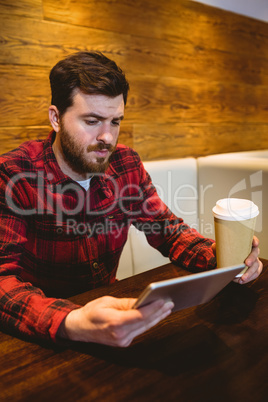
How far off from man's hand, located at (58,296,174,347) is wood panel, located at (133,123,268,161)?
151cm

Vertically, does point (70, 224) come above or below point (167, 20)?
below

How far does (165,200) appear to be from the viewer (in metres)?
1.90

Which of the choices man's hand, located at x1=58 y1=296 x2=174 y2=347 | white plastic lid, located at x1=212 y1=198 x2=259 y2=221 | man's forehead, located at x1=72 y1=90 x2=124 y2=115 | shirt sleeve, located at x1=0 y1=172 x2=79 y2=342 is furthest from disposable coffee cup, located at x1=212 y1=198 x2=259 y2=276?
man's forehead, located at x1=72 y1=90 x2=124 y2=115

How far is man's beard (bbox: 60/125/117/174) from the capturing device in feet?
3.87

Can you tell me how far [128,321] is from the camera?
62 cm

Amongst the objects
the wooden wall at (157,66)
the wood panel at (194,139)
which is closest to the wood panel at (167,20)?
the wooden wall at (157,66)

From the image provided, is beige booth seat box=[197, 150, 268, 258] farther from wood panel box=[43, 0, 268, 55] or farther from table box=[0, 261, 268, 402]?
table box=[0, 261, 268, 402]

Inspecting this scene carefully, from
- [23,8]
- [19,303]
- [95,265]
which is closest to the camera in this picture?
[19,303]

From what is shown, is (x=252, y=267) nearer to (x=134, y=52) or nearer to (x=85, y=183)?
(x=85, y=183)

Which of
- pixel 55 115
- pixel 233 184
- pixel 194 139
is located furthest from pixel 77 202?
pixel 194 139

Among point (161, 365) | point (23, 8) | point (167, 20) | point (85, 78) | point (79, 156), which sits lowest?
point (161, 365)

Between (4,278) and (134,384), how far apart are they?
1.45ft

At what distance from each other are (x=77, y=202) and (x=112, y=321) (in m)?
0.61

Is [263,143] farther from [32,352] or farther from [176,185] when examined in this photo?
[32,352]
